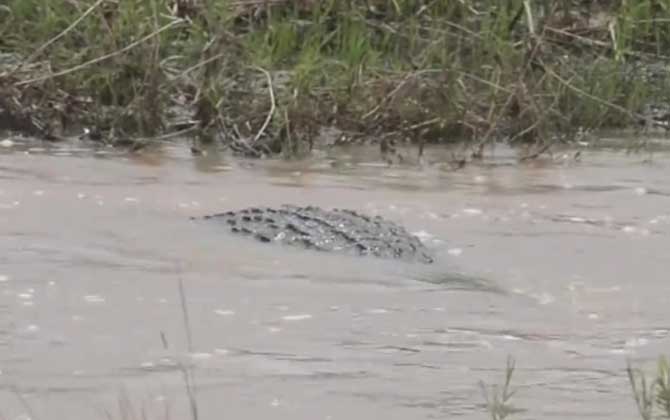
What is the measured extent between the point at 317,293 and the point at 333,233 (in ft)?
2.14

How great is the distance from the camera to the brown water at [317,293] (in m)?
4.21

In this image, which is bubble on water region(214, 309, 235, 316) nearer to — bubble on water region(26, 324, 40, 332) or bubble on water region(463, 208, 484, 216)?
bubble on water region(26, 324, 40, 332)

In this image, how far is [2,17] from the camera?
9.18 m

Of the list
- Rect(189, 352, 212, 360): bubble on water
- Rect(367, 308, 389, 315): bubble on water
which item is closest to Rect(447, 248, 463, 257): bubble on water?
Rect(367, 308, 389, 315): bubble on water

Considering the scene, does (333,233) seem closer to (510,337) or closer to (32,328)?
(510,337)

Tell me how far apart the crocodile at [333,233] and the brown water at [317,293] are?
68mm

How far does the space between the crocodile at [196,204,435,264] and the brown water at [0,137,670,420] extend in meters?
0.07

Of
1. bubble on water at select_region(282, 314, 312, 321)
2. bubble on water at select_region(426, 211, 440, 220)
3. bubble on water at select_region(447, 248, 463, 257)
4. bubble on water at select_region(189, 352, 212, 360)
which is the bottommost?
bubble on water at select_region(447, 248, 463, 257)

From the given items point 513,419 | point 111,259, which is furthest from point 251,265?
point 513,419

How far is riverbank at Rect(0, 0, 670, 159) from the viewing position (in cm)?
830

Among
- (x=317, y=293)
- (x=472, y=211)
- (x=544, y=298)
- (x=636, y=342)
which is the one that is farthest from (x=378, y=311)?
(x=472, y=211)

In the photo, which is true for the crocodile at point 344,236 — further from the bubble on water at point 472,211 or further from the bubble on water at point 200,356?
the bubble on water at point 200,356

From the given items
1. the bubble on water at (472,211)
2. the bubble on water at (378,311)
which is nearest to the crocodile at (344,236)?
the bubble on water at (378,311)

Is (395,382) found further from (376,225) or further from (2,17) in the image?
(2,17)
